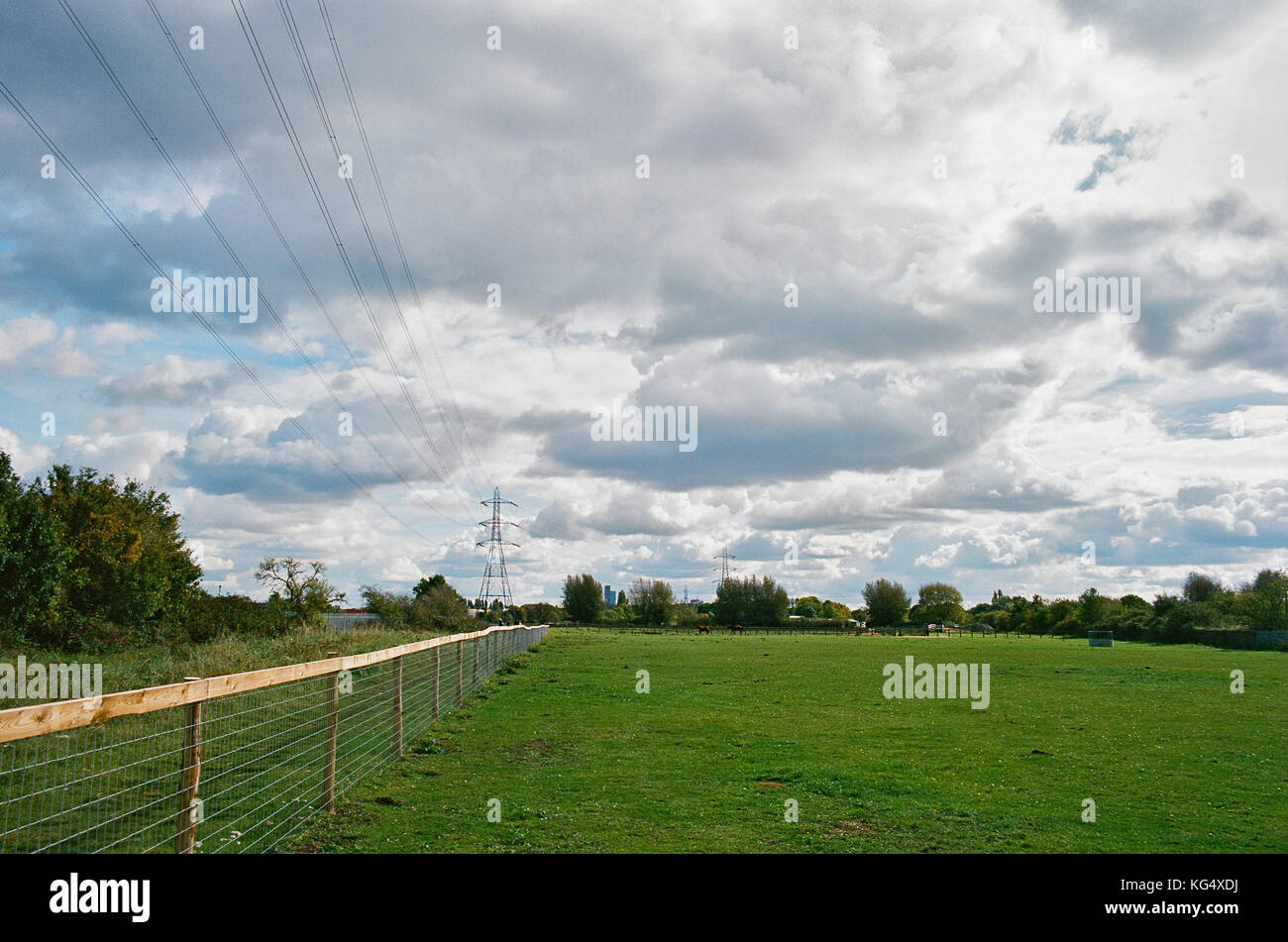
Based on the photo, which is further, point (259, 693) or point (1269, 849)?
point (259, 693)

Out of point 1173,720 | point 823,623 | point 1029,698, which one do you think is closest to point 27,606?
point 1029,698

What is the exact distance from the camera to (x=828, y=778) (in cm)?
988

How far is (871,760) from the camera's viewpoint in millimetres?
11031

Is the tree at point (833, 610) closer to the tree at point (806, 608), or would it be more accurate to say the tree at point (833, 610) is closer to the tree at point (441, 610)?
the tree at point (806, 608)

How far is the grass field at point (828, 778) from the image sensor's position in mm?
7250

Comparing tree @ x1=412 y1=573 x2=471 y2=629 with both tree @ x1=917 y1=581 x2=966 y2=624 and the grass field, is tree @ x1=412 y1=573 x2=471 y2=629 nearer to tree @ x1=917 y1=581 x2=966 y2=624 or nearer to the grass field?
the grass field

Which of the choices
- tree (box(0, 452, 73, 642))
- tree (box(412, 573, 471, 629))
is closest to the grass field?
tree (box(0, 452, 73, 642))

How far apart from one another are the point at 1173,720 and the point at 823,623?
119 m

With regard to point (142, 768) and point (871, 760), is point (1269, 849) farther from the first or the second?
point (142, 768)

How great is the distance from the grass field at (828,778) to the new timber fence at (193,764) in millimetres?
500

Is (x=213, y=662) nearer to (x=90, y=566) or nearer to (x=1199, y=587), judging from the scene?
(x=90, y=566)

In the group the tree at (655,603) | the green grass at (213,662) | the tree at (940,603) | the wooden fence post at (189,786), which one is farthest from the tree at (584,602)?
the wooden fence post at (189,786)

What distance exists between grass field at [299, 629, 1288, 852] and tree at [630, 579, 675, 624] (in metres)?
126
